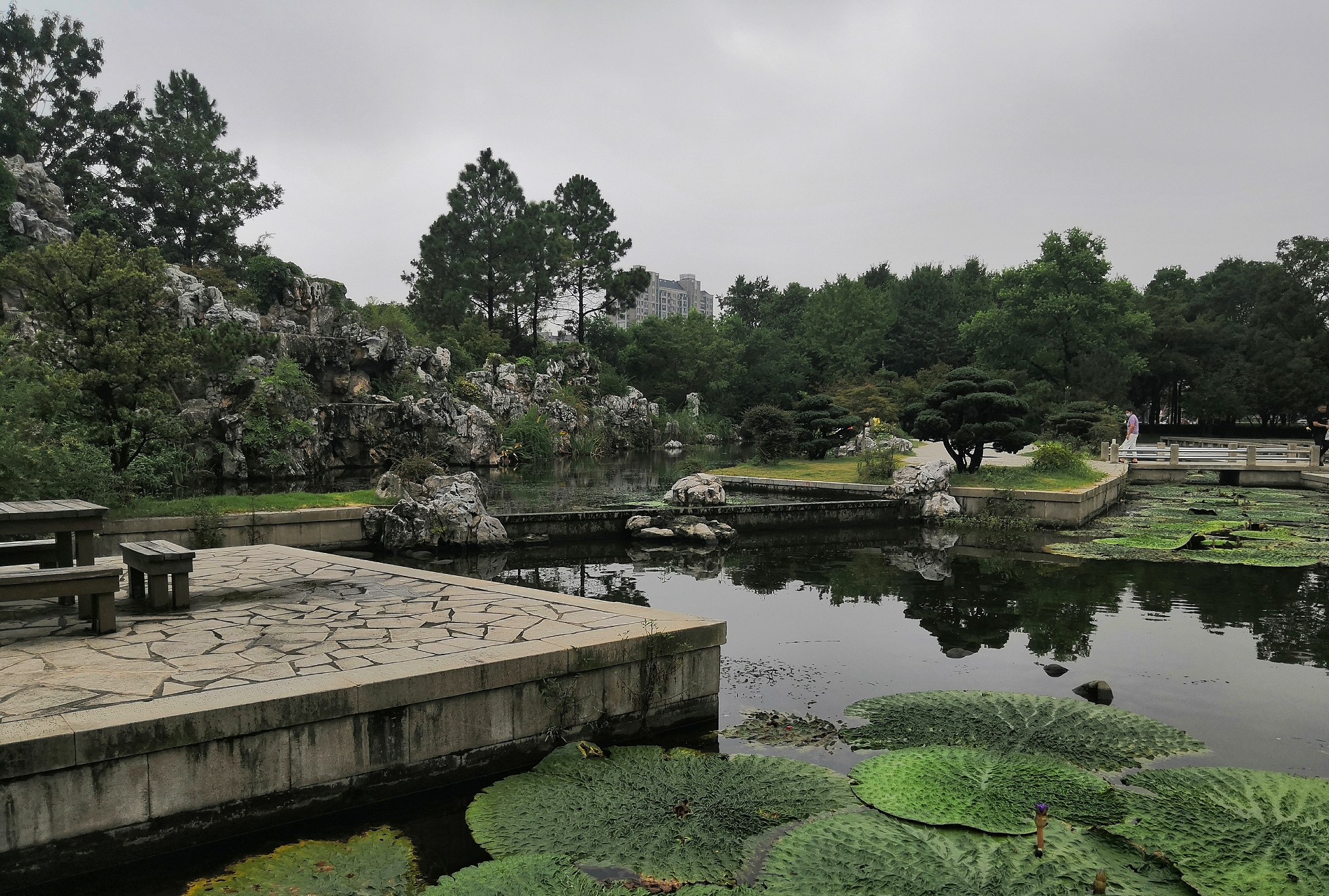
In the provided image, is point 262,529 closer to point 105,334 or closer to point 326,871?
point 105,334

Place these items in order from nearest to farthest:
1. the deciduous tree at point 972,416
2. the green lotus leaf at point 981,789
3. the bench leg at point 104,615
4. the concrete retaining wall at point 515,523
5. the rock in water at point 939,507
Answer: the green lotus leaf at point 981,789 → the bench leg at point 104,615 → the concrete retaining wall at point 515,523 → the rock in water at point 939,507 → the deciduous tree at point 972,416

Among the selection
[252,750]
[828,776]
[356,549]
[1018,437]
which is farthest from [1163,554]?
[252,750]

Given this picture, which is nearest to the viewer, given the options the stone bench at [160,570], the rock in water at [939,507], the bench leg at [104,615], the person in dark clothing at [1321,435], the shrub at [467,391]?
the bench leg at [104,615]

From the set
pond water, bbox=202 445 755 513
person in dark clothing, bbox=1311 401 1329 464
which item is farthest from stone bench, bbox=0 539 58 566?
person in dark clothing, bbox=1311 401 1329 464

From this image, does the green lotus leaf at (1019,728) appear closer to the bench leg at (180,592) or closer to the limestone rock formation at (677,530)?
the bench leg at (180,592)

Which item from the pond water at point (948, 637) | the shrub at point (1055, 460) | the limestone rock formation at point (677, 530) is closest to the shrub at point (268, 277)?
the limestone rock formation at point (677, 530)

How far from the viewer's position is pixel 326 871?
12.6 ft

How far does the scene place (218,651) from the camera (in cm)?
515

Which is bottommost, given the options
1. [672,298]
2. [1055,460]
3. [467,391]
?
[1055,460]


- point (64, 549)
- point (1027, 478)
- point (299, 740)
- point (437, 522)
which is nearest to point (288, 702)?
point (299, 740)

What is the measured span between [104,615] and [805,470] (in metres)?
19.8

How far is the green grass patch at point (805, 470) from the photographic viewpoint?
2203 cm

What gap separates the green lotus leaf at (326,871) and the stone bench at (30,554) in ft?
12.6

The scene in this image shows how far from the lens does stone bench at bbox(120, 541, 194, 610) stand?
19.7 feet
